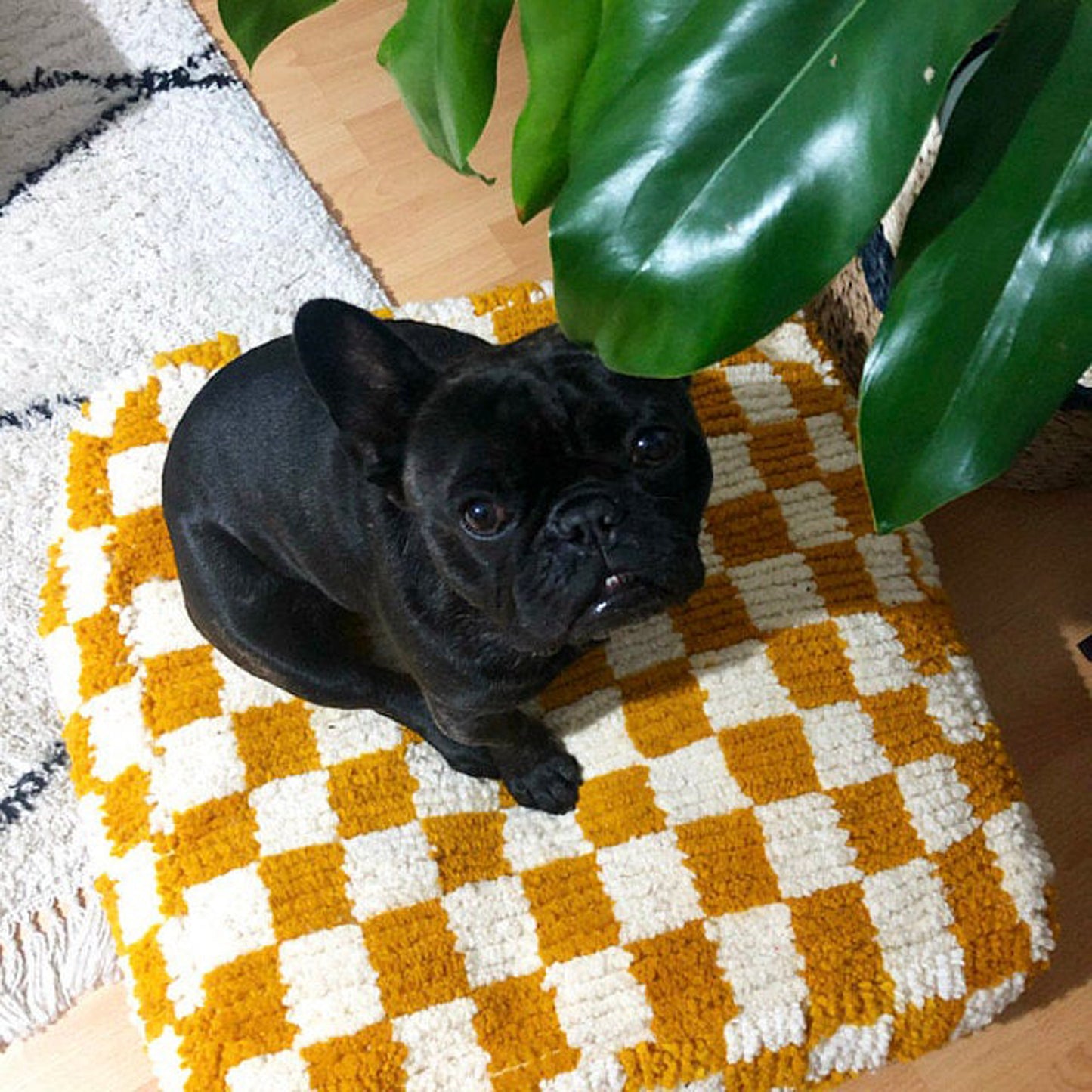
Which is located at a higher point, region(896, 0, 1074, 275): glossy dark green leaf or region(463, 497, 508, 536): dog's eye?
region(896, 0, 1074, 275): glossy dark green leaf

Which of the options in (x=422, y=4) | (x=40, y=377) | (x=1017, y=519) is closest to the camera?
(x=422, y=4)

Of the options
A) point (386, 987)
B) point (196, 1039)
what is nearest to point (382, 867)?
A: point (386, 987)

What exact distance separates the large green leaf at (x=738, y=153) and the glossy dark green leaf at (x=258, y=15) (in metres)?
0.34

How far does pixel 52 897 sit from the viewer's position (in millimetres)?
1426

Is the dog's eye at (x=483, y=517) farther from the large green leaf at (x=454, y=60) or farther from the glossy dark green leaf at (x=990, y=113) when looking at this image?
the glossy dark green leaf at (x=990, y=113)

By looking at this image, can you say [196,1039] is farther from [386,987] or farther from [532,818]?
[532,818]

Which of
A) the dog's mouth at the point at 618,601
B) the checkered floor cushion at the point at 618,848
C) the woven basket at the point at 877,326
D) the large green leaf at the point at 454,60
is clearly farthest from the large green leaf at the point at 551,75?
the checkered floor cushion at the point at 618,848

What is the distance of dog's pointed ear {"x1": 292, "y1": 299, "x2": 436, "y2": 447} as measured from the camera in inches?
36.3

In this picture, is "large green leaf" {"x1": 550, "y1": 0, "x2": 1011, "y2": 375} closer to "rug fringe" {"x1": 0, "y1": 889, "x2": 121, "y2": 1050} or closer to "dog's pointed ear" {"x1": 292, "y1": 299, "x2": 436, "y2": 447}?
"dog's pointed ear" {"x1": 292, "y1": 299, "x2": 436, "y2": 447}

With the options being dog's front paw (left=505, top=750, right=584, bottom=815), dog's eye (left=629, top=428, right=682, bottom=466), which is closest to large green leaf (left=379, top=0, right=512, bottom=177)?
dog's eye (left=629, top=428, right=682, bottom=466)

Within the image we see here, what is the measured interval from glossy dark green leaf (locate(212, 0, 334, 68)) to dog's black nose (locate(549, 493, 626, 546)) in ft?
1.44

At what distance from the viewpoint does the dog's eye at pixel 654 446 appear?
99 centimetres

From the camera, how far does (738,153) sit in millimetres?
682

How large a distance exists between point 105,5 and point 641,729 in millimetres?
1728
